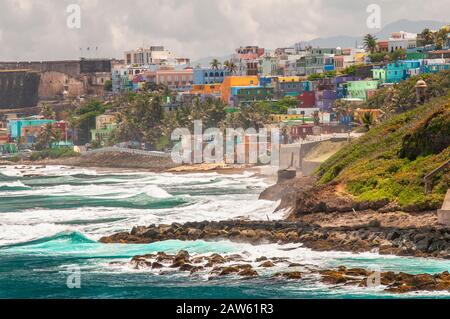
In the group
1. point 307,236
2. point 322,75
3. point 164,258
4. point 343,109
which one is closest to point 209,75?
point 322,75

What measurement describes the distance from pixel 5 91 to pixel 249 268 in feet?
526

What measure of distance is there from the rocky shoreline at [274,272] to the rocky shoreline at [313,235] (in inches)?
127

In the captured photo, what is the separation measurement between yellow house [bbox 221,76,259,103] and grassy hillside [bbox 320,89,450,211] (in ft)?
272

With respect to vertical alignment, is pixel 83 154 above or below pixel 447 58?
below

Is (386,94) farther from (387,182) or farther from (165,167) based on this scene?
(387,182)

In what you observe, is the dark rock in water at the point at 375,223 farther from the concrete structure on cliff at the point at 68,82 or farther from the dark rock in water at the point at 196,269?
the concrete structure on cliff at the point at 68,82

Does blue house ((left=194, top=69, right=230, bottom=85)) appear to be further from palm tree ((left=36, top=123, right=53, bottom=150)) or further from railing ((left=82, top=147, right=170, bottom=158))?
railing ((left=82, top=147, right=170, bottom=158))

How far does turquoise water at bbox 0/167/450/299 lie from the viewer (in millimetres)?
39625

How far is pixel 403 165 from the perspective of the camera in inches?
2211

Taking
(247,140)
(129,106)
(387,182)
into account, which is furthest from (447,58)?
(387,182)

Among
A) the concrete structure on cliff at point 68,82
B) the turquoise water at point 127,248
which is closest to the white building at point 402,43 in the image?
the turquoise water at point 127,248

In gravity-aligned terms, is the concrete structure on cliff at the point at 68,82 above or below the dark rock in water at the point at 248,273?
above

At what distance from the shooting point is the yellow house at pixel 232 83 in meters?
147
